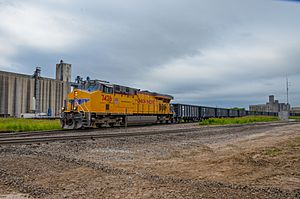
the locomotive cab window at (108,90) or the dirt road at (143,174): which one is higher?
the locomotive cab window at (108,90)

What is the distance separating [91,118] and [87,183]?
1649 cm

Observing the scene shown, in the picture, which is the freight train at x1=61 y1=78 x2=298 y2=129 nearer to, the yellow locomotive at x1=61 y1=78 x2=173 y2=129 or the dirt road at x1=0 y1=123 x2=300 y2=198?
the yellow locomotive at x1=61 y1=78 x2=173 y2=129

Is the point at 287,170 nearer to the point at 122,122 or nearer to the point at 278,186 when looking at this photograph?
the point at 278,186

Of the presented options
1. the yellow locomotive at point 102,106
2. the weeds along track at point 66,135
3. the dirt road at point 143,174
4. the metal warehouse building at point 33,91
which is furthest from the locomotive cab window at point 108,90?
the metal warehouse building at point 33,91

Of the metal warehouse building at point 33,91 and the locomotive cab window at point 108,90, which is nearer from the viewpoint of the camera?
the locomotive cab window at point 108,90

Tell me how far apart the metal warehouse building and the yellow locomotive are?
44.5 m

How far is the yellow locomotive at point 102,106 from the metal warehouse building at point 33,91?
44.5 meters

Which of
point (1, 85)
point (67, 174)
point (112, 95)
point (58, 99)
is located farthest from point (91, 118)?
point (58, 99)

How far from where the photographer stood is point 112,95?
2492cm

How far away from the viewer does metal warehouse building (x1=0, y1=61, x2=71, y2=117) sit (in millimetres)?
65375

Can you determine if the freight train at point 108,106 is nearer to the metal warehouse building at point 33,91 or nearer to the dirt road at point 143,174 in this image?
the dirt road at point 143,174

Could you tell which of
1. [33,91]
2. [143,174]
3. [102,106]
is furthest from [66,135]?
[33,91]

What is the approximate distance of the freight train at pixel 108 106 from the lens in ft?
73.5

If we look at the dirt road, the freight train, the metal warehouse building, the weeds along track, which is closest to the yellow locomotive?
the freight train
